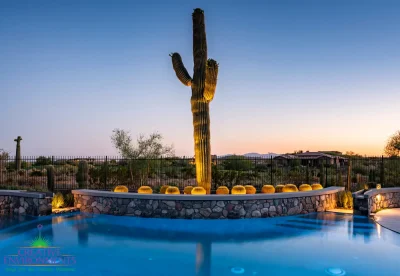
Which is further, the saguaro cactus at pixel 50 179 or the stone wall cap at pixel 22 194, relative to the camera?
the saguaro cactus at pixel 50 179

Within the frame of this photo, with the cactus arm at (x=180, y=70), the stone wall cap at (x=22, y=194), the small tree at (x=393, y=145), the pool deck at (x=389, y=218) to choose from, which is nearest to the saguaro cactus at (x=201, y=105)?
the cactus arm at (x=180, y=70)

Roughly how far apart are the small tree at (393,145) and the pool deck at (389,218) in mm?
25042

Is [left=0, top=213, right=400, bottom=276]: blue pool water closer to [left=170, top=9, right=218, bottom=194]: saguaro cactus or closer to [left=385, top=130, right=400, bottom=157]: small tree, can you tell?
[left=170, top=9, right=218, bottom=194]: saguaro cactus

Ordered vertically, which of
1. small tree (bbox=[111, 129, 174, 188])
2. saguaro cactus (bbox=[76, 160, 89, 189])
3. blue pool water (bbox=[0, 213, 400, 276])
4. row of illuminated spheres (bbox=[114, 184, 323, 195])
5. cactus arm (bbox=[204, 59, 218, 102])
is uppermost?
cactus arm (bbox=[204, 59, 218, 102])

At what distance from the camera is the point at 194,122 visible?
11609 mm

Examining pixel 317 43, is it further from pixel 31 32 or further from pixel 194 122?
pixel 31 32

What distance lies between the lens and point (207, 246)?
7.11m

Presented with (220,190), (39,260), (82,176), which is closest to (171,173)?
(82,176)

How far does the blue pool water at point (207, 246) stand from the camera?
219 inches

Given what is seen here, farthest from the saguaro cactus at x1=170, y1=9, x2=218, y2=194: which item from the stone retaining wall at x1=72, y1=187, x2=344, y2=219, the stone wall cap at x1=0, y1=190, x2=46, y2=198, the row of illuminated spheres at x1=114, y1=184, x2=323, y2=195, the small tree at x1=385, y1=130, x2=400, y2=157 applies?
the small tree at x1=385, y1=130, x2=400, y2=157

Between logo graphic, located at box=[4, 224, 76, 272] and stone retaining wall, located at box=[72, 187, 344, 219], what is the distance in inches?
136

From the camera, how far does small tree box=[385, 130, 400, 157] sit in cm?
3247

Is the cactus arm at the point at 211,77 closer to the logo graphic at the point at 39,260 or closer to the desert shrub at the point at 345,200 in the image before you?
the desert shrub at the point at 345,200

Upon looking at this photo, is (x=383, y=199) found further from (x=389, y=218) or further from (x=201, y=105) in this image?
(x=201, y=105)
